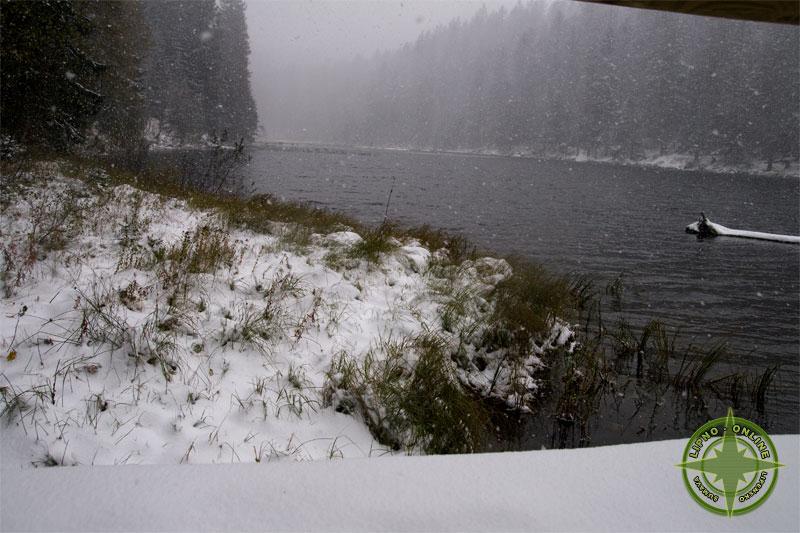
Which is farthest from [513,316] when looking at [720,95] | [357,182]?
[720,95]

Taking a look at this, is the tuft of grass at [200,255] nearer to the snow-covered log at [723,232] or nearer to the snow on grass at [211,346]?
the snow on grass at [211,346]

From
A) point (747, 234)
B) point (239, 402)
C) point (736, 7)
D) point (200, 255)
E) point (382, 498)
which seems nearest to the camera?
point (736, 7)

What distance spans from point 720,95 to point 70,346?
66879 millimetres

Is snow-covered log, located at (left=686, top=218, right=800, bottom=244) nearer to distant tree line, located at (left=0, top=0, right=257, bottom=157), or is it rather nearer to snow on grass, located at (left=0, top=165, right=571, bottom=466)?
snow on grass, located at (left=0, top=165, right=571, bottom=466)

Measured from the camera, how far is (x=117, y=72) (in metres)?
17.3

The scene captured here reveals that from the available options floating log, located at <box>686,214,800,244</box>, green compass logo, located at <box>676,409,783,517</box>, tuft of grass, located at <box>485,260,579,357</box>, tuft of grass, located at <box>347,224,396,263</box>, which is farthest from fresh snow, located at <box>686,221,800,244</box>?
green compass logo, located at <box>676,409,783,517</box>

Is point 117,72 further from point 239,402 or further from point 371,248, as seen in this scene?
point 239,402

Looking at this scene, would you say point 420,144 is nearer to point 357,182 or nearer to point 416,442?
point 357,182

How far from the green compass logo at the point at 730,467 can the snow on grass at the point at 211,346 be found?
5.69 feet

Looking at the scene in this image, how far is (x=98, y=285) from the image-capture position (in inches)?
145

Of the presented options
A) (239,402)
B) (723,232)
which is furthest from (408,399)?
(723,232)

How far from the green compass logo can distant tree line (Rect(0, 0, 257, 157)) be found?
12154mm

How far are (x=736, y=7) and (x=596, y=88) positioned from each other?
69049 millimetres

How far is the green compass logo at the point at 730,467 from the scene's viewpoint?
1474 mm
